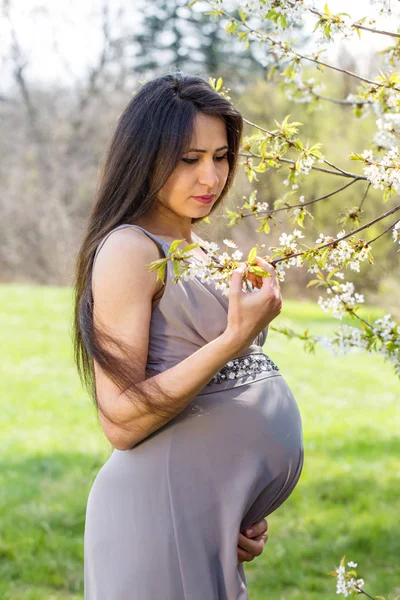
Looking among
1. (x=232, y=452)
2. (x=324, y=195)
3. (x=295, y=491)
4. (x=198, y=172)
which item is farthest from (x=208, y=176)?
(x=295, y=491)

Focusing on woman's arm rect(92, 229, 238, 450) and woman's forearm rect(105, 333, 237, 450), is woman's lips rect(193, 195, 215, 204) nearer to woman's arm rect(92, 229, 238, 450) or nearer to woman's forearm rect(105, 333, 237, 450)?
woman's arm rect(92, 229, 238, 450)

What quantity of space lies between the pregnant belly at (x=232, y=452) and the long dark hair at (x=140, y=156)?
0.21 meters

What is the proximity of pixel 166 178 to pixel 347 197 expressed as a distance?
1392cm

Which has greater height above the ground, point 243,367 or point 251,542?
point 243,367

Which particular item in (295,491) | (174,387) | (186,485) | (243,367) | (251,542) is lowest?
(295,491)

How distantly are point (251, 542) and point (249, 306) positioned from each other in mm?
635

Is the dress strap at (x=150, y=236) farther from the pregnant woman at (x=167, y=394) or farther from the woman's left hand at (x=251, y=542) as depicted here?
the woman's left hand at (x=251, y=542)

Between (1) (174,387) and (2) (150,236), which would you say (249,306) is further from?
(2) (150,236)

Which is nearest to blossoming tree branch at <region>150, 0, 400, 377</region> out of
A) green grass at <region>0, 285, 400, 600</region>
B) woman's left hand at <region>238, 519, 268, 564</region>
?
Result: woman's left hand at <region>238, 519, 268, 564</region>

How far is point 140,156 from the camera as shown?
1.82m

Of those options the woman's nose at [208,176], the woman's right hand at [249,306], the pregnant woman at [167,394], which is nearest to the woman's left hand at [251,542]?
the pregnant woman at [167,394]

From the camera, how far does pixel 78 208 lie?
64.8 feet

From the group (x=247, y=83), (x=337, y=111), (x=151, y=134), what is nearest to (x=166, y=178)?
(x=151, y=134)

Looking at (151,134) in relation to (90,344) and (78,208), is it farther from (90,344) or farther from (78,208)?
(78,208)
